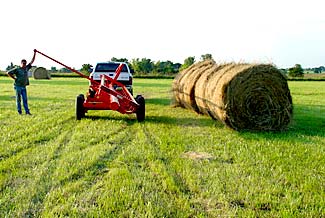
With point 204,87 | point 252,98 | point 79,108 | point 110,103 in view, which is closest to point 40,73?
point 79,108

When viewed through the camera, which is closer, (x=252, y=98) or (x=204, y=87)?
(x=252, y=98)

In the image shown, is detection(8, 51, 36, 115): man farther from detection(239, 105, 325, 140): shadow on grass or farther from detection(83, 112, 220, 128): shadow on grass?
detection(239, 105, 325, 140): shadow on grass

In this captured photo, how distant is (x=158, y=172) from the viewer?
485 centimetres

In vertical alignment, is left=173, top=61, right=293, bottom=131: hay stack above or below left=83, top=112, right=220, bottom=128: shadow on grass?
above

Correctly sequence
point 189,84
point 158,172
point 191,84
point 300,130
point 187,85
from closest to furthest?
point 158,172 < point 300,130 < point 191,84 < point 189,84 < point 187,85

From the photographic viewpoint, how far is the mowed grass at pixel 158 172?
377cm

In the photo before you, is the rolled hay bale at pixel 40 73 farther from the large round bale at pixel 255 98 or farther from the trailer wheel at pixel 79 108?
the large round bale at pixel 255 98

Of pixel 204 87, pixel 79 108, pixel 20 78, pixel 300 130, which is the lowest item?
pixel 300 130

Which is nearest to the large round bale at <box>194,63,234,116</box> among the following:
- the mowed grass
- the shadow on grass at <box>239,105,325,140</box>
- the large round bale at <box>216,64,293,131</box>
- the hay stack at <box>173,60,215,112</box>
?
the hay stack at <box>173,60,215,112</box>

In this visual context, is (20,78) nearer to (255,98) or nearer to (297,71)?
(255,98)

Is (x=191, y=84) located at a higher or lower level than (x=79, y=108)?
higher

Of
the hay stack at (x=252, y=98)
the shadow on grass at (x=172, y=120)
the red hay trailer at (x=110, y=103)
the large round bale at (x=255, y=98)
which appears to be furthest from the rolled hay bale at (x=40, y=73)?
the large round bale at (x=255, y=98)

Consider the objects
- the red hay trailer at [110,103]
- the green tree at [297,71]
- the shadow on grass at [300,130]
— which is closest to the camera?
the shadow on grass at [300,130]

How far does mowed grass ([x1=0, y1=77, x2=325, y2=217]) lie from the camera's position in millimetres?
3766
